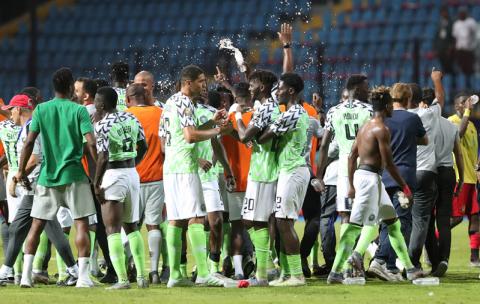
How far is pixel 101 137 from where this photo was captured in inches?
420

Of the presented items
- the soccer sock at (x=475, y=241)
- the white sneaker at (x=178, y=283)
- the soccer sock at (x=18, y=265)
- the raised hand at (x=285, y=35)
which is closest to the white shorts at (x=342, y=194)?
the raised hand at (x=285, y=35)

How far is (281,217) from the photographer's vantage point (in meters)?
11.1

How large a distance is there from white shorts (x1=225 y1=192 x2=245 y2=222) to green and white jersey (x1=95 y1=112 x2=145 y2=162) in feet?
5.33

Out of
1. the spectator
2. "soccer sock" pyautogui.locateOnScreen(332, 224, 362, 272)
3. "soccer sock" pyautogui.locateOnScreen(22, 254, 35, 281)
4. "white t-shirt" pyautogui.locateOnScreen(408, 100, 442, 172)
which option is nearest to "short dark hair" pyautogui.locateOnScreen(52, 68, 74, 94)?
"soccer sock" pyautogui.locateOnScreen(22, 254, 35, 281)

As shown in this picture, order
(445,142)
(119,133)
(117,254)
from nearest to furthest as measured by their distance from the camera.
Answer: (117,254) → (119,133) → (445,142)

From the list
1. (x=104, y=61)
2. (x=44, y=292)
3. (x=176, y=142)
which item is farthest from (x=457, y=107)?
(x=104, y=61)

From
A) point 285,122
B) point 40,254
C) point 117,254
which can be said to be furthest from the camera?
point 40,254

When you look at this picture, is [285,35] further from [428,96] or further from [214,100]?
[428,96]

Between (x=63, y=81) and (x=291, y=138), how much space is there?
2186 mm

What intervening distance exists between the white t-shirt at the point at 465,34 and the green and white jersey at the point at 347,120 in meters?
13.0

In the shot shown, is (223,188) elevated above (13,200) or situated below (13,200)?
above

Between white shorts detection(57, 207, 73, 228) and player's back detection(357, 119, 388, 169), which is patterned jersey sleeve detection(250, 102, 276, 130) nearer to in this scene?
player's back detection(357, 119, 388, 169)

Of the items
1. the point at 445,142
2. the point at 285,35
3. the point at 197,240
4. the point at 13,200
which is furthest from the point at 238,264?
the point at 445,142

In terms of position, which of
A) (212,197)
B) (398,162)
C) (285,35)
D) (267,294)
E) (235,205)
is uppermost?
(285,35)
